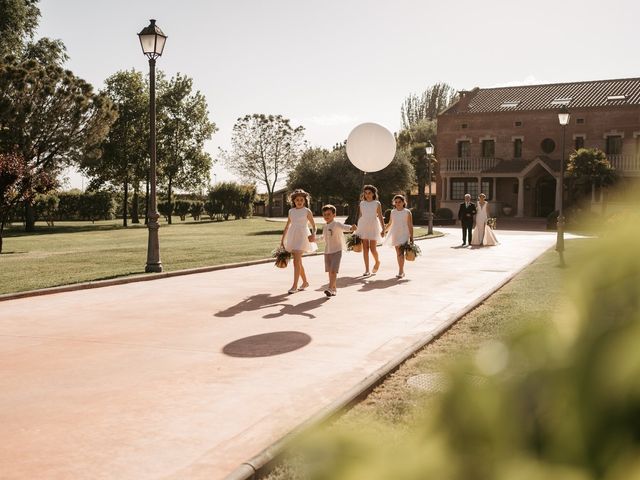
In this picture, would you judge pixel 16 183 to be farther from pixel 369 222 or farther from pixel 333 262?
pixel 333 262

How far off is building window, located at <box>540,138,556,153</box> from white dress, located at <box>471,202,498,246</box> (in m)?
30.1

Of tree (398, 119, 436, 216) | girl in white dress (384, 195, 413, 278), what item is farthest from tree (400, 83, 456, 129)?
girl in white dress (384, 195, 413, 278)

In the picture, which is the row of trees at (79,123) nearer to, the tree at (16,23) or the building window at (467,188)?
the tree at (16,23)

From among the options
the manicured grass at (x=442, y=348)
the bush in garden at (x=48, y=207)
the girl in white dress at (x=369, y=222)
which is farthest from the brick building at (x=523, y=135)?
the manicured grass at (x=442, y=348)

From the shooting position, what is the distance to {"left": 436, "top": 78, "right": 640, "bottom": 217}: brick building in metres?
48.0

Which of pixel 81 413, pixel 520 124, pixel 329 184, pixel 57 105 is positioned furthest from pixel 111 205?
pixel 81 413

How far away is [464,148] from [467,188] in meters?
3.79

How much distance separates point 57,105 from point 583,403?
47.3m

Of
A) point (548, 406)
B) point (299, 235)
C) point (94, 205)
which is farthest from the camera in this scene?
point (94, 205)

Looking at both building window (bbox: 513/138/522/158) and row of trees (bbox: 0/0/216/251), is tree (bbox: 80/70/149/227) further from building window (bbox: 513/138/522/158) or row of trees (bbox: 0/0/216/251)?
building window (bbox: 513/138/522/158)

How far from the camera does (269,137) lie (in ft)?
249

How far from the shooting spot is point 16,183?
72.8 ft

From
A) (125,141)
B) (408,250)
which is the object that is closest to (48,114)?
(125,141)

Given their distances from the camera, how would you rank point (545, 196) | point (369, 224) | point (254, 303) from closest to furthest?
1. point (254, 303)
2. point (369, 224)
3. point (545, 196)
